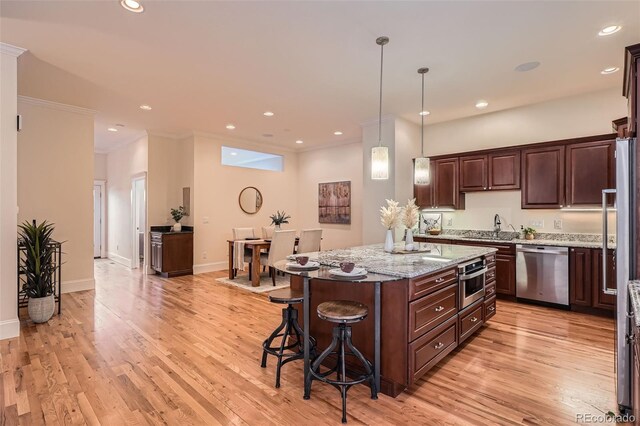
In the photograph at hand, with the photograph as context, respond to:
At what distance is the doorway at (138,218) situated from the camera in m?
6.92

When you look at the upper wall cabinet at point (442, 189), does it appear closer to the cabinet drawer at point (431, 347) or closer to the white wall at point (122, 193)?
the cabinet drawer at point (431, 347)

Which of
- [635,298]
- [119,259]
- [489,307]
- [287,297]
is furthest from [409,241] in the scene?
[119,259]

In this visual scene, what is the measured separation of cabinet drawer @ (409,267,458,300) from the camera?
7.31ft

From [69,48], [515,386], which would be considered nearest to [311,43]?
[69,48]

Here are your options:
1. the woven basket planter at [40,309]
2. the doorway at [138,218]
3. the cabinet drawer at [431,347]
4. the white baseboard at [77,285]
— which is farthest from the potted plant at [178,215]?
the cabinet drawer at [431,347]

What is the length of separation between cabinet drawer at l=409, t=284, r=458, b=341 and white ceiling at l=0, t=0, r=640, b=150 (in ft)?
7.48

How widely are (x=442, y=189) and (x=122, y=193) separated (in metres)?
7.44

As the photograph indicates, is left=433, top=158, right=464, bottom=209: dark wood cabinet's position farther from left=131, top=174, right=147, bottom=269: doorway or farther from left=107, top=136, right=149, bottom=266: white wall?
left=131, top=174, right=147, bottom=269: doorway

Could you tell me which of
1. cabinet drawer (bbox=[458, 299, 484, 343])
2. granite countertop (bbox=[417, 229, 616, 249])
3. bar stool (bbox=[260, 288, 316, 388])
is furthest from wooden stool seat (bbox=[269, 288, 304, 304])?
granite countertop (bbox=[417, 229, 616, 249])

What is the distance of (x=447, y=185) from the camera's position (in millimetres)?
5504

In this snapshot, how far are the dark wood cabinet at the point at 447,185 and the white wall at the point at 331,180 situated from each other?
1954 mm

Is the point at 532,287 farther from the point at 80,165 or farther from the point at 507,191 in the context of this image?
the point at 80,165

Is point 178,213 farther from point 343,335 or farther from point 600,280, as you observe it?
point 600,280

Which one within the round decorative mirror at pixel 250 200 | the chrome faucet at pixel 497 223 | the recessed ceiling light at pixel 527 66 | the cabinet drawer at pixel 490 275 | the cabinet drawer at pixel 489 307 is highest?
the recessed ceiling light at pixel 527 66
